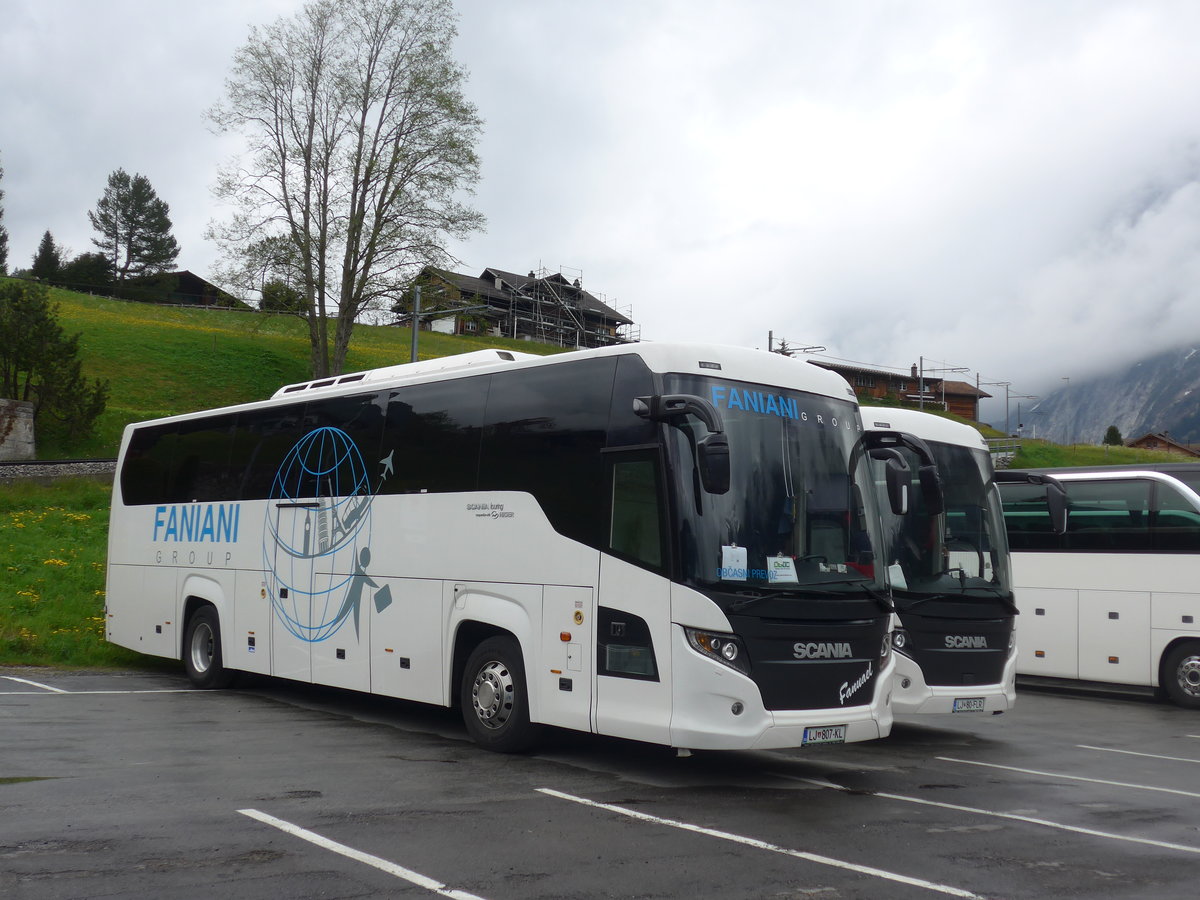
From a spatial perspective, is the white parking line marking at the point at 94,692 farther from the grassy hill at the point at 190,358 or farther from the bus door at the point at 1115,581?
A: the grassy hill at the point at 190,358

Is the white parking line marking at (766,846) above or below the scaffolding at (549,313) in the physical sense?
below

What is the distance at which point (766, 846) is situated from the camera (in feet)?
22.6

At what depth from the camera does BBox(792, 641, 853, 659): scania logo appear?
8570mm

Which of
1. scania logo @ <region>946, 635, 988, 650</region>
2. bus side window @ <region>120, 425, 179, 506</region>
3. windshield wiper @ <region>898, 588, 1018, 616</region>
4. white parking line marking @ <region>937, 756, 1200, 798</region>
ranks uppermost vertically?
bus side window @ <region>120, 425, 179, 506</region>

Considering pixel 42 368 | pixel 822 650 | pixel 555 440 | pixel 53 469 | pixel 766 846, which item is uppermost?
pixel 42 368

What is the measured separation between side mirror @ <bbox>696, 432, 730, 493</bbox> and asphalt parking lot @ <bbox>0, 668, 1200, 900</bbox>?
88.2 inches

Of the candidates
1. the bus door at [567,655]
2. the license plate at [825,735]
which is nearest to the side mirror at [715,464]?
the bus door at [567,655]

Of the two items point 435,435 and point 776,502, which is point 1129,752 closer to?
point 776,502

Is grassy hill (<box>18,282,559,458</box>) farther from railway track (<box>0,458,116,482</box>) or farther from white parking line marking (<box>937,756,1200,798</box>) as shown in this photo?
white parking line marking (<box>937,756,1200,798</box>)

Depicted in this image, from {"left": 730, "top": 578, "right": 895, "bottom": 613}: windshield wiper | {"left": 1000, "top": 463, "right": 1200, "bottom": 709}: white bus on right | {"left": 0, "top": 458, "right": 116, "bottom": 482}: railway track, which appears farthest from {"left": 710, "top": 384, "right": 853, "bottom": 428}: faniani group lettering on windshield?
{"left": 0, "top": 458, "right": 116, "bottom": 482}: railway track

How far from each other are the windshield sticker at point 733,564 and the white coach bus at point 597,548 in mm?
19

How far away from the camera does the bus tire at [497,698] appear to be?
984cm

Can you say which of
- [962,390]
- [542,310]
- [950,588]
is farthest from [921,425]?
[962,390]

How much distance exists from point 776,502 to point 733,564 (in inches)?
25.0
